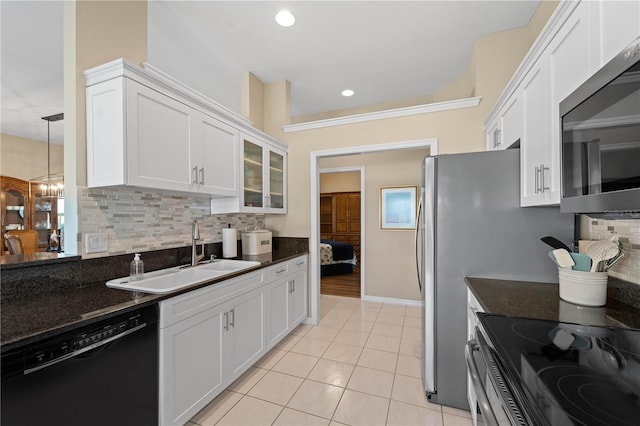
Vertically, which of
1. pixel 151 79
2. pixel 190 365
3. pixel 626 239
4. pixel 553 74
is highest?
pixel 151 79

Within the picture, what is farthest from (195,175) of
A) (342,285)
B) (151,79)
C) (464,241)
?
(342,285)

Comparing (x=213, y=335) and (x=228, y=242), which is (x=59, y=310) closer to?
(x=213, y=335)

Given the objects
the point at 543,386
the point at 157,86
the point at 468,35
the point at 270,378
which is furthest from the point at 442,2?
the point at 270,378

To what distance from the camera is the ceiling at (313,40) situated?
2.16m

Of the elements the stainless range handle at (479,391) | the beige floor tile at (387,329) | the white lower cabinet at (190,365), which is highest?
the stainless range handle at (479,391)

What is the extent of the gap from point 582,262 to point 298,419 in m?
1.85

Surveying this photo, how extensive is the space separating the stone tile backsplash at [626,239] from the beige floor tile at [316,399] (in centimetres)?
181

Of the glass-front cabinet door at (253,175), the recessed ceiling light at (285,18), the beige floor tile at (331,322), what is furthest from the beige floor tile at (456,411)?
the recessed ceiling light at (285,18)

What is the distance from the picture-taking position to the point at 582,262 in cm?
132

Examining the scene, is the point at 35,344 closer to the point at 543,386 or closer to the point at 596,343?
the point at 543,386

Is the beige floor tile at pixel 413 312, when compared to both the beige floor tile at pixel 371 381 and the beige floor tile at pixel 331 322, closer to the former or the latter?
the beige floor tile at pixel 331 322

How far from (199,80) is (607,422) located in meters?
3.75

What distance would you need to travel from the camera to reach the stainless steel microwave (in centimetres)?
71

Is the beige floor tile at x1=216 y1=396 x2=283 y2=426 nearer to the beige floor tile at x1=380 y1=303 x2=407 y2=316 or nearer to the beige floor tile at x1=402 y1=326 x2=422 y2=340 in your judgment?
the beige floor tile at x1=402 y1=326 x2=422 y2=340
